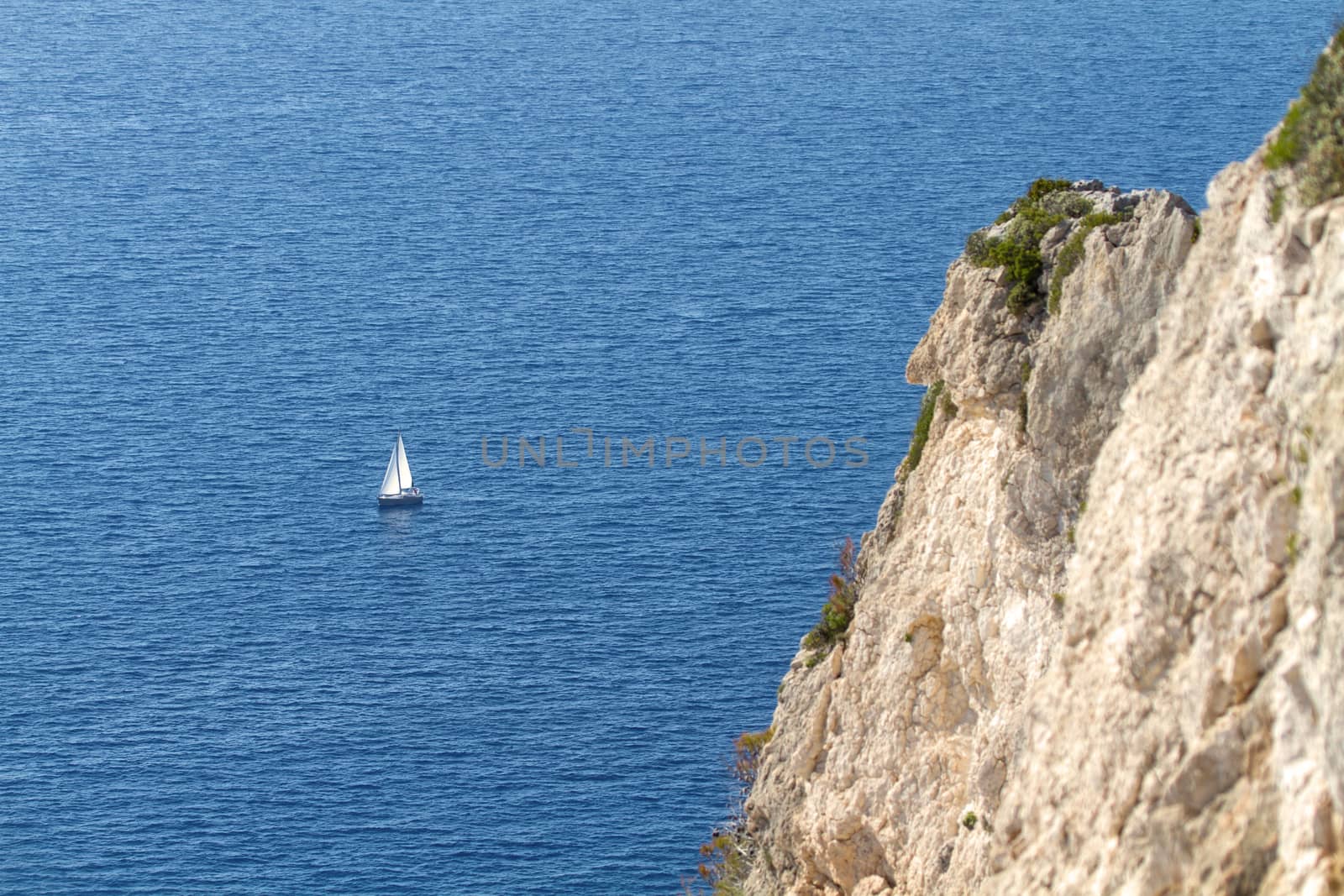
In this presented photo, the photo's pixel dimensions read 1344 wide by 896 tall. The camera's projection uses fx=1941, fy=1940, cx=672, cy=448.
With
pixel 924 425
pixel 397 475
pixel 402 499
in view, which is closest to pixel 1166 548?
pixel 924 425

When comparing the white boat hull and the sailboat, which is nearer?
the white boat hull

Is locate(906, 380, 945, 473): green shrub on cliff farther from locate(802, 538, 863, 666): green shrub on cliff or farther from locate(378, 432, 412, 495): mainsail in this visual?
locate(378, 432, 412, 495): mainsail

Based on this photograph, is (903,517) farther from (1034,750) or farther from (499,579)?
(499,579)

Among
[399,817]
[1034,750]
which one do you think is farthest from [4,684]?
[1034,750]

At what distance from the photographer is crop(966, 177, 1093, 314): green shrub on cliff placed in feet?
124

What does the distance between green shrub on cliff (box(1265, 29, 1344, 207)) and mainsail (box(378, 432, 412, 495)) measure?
7073 inches

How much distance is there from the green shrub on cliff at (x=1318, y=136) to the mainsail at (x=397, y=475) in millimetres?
179643

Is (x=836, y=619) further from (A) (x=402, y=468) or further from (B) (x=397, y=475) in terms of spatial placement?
(A) (x=402, y=468)

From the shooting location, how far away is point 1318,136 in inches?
792

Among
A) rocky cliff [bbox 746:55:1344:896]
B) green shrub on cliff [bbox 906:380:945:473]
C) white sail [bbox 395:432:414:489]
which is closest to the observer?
rocky cliff [bbox 746:55:1344:896]

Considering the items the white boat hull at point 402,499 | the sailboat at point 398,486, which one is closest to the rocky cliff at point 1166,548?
the white boat hull at point 402,499

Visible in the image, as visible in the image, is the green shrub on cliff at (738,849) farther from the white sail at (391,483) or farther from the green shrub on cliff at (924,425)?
the white sail at (391,483)

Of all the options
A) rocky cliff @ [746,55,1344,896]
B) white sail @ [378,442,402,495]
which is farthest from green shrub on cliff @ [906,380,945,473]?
white sail @ [378,442,402,495]

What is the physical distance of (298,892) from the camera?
13850 cm
